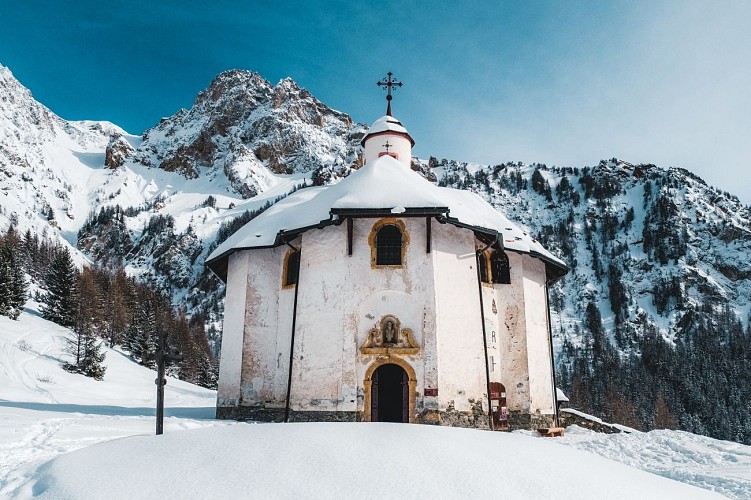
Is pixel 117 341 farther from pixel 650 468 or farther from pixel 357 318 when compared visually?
pixel 650 468

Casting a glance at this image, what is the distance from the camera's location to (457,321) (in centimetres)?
2052

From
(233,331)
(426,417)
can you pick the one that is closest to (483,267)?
(426,417)

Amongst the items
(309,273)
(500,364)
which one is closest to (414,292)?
(309,273)

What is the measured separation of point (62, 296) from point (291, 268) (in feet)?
126

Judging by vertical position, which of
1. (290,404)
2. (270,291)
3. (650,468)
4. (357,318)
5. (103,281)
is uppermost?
(103,281)

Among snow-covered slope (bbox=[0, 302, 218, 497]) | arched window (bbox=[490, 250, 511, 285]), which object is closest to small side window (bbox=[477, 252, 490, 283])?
arched window (bbox=[490, 250, 511, 285])

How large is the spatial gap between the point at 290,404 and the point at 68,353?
94.7 feet

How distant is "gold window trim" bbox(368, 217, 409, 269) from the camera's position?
67.9ft

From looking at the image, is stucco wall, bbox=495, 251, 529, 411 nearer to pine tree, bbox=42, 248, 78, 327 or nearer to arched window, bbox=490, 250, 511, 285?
arched window, bbox=490, 250, 511, 285

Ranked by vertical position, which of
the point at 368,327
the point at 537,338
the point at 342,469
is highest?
the point at 537,338

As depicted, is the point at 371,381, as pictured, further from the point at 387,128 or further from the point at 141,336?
the point at 141,336

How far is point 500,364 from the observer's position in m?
23.2

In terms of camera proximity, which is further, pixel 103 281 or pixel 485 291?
pixel 103 281

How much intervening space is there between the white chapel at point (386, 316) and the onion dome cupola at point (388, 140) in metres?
6.57
